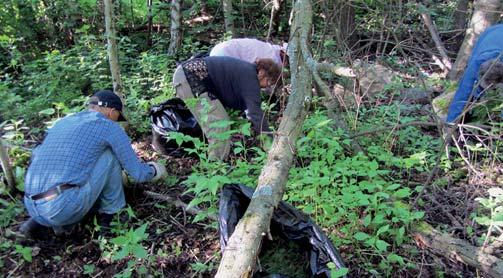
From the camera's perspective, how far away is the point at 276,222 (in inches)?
94.7

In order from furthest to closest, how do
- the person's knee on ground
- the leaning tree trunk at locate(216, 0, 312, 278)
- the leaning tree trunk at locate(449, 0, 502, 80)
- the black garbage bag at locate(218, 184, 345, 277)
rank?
the leaning tree trunk at locate(449, 0, 502, 80), the person's knee on ground, the black garbage bag at locate(218, 184, 345, 277), the leaning tree trunk at locate(216, 0, 312, 278)

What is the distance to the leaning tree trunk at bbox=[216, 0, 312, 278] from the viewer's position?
1883 mm

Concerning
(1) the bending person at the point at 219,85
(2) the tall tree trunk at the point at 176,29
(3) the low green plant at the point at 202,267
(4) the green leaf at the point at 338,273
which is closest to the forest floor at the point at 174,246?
(3) the low green plant at the point at 202,267

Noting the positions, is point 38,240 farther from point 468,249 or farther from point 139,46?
point 139,46

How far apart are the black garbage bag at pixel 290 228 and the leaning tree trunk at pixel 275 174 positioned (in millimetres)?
135

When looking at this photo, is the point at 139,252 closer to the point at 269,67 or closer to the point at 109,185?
the point at 109,185

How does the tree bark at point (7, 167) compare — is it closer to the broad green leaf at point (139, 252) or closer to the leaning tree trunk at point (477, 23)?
the broad green leaf at point (139, 252)

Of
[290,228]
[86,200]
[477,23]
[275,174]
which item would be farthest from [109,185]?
[477,23]

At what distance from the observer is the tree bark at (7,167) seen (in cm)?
324

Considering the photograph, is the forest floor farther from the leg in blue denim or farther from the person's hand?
the person's hand

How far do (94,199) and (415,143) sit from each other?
9.16ft

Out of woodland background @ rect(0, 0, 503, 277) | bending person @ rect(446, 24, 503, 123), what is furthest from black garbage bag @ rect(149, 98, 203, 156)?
bending person @ rect(446, 24, 503, 123)

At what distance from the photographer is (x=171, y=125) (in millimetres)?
4160

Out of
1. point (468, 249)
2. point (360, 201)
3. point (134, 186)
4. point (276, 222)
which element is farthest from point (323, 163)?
point (134, 186)
